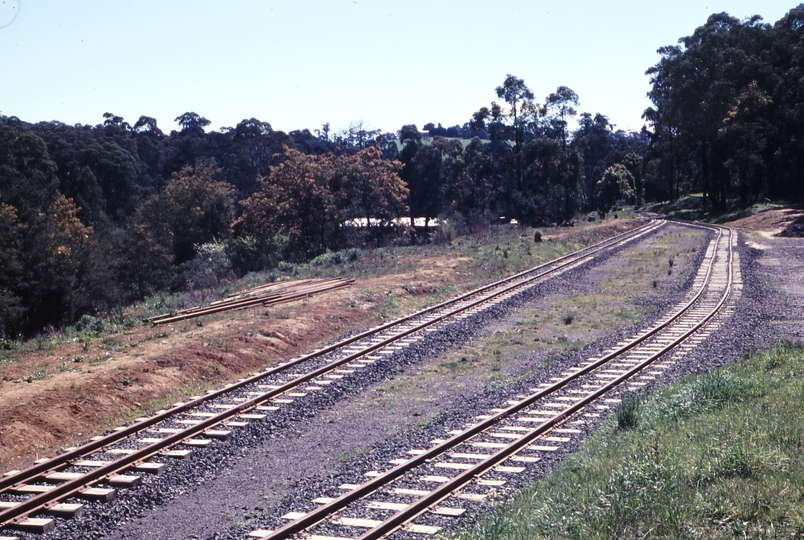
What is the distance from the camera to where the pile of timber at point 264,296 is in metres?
18.9

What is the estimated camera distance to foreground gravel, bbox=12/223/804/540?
7.62 meters

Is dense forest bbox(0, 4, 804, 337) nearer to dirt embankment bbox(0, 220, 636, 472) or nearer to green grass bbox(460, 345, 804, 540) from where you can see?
dirt embankment bbox(0, 220, 636, 472)

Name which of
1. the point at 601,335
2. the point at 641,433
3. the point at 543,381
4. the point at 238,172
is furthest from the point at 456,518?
the point at 238,172

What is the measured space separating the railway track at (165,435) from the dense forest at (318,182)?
1248cm

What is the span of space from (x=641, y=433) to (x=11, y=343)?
1365 cm

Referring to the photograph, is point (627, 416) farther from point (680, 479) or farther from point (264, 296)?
point (264, 296)

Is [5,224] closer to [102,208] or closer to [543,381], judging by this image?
[543,381]

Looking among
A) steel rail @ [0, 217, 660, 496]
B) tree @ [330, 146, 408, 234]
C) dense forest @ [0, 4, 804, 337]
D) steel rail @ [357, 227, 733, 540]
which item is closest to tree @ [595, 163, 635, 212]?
dense forest @ [0, 4, 804, 337]

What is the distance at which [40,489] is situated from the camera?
8.15 metres

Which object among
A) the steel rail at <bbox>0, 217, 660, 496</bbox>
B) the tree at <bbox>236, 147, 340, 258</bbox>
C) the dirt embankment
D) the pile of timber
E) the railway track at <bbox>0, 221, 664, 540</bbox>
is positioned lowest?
the railway track at <bbox>0, 221, 664, 540</bbox>

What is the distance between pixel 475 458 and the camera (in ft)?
29.5

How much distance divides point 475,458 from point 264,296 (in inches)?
558

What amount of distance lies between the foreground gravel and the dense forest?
1448cm

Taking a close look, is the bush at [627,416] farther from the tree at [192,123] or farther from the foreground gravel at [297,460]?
the tree at [192,123]
